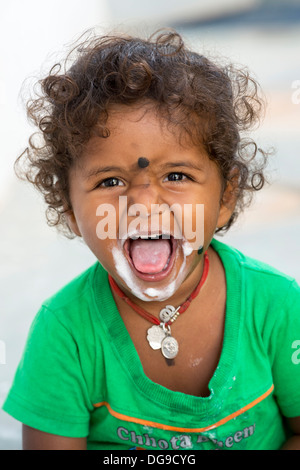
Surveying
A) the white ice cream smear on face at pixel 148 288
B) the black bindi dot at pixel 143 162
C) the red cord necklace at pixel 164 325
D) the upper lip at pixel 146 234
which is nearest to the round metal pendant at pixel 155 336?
the red cord necklace at pixel 164 325

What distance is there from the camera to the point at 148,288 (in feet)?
3.71

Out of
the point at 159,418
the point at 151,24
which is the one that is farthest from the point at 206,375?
the point at 151,24

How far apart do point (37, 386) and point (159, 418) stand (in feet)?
0.79

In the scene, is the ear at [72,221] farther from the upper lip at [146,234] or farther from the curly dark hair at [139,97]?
the upper lip at [146,234]

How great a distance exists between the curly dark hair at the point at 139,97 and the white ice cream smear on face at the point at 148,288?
0.62ft

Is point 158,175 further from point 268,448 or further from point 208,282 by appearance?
point 268,448

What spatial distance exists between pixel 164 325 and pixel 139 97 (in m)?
0.43

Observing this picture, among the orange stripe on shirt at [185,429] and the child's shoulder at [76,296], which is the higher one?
the child's shoulder at [76,296]

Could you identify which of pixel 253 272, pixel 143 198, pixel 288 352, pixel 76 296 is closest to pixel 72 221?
pixel 76 296

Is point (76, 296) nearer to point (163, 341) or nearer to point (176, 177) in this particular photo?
point (163, 341)

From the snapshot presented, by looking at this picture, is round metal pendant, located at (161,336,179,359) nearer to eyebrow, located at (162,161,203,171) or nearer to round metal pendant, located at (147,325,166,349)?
round metal pendant, located at (147,325,166,349)

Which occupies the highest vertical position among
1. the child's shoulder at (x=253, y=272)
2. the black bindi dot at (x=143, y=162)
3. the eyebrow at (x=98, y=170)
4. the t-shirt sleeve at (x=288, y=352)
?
the black bindi dot at (x=143, y=162)

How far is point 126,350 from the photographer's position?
123cm

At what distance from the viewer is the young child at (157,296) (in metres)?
1.12
